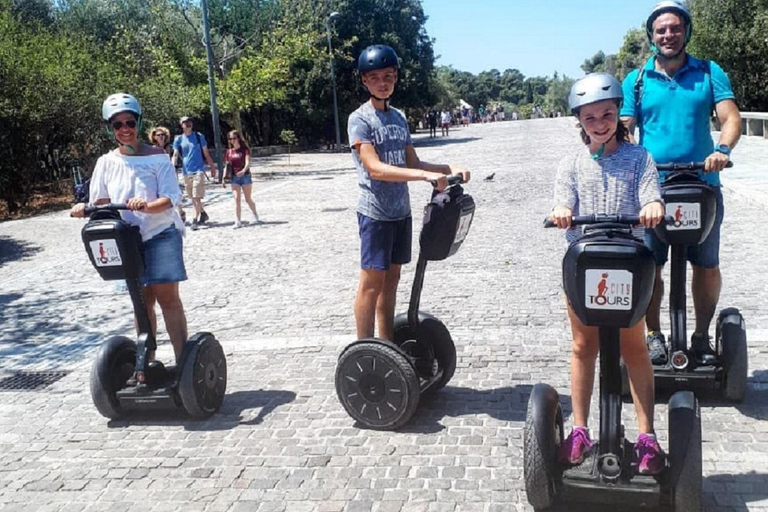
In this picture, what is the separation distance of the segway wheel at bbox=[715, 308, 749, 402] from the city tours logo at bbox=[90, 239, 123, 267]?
346 centimetres

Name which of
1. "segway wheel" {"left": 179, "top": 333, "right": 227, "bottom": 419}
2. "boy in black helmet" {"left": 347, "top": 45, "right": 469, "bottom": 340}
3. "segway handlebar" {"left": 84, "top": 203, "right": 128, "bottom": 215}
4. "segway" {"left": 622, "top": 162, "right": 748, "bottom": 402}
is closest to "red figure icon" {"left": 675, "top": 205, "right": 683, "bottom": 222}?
"segway" {"left": 622, "top": 162, "right": 748, "bottom": 402}

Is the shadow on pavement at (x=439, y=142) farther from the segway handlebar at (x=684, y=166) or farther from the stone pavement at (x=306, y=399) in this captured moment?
the segway handlebar at (x=684, y=166)

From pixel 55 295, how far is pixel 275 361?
4.05 meters

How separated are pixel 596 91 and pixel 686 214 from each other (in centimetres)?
132

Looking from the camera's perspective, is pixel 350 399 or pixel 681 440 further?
pixel 350 399

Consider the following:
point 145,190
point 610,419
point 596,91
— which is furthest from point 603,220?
point 145,190

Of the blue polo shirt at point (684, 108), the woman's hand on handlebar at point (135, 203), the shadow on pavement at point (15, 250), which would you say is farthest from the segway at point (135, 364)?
the shadow on pavement at point (15, 250)

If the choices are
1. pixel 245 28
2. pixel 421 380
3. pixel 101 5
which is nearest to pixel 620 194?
pixel 421 380

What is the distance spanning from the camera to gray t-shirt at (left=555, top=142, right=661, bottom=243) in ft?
11.2

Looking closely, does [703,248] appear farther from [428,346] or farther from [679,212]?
[428,346]

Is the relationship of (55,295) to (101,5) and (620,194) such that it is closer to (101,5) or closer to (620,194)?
(620,194)

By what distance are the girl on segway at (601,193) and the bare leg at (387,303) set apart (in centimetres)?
141

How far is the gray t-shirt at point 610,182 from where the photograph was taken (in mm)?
3428

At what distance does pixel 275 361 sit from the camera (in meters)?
5.90
